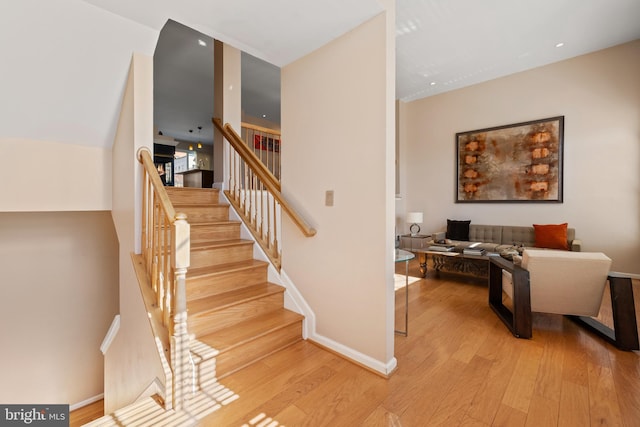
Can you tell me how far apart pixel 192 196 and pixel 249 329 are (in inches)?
78.6

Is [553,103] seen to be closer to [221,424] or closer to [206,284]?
[206,284]

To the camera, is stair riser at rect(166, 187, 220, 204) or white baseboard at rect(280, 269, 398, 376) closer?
white baseboard at rect(280, 269, 398, 376)

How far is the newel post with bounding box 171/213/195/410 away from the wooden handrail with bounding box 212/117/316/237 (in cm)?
91

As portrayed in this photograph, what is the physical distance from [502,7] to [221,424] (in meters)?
4.80

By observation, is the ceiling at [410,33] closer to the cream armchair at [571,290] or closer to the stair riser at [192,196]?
the stair riser at [192,196]

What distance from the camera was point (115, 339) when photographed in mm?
2559

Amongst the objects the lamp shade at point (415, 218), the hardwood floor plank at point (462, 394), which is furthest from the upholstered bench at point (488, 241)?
the hardwood floor plank at point (462, 394)

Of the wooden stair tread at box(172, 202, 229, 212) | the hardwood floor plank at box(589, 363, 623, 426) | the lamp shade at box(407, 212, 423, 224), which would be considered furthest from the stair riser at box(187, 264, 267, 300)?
the lamp shade at box(407, 212, 423, 224)

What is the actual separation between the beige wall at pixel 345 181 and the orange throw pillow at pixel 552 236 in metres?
3.82

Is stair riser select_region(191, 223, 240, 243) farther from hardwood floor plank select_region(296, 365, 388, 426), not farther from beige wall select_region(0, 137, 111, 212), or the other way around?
hardwood floor plank select_region(296, 365, 388, 426)

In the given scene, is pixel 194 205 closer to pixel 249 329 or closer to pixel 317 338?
pixel 249 329

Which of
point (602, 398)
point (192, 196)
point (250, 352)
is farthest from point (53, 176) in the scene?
point (602, 398)

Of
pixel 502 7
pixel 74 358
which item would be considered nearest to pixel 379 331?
pixel 74 358

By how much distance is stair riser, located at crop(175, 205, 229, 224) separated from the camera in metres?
3.13
